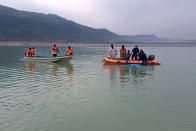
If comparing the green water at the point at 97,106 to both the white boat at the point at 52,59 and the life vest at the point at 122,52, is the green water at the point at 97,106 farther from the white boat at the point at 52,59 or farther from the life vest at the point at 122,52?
the white boat at the point at 52,59

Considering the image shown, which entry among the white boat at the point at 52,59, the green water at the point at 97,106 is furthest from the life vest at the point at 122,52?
the green water at the point at 97,106

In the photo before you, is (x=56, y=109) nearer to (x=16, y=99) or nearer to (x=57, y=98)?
(x=57, y=98)

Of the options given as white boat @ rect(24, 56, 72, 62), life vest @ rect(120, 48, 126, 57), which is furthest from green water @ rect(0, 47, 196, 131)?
white boat @ rect(24, 56, 72, 62)

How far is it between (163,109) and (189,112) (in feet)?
3.14

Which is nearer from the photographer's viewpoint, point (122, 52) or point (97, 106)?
point (97, 106)

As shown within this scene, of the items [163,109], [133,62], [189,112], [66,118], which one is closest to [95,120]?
[66,118]

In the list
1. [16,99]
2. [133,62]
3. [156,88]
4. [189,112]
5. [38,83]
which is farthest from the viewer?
[133,62]

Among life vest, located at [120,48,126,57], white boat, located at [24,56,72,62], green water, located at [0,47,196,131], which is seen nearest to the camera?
green water, located at [0,47,196,131]

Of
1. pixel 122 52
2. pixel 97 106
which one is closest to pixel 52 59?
pixel 122 52

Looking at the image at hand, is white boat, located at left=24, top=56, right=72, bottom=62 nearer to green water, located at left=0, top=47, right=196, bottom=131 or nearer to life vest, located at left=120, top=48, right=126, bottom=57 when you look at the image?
life vest, located at left=120, top=48, right=126, bottom=57

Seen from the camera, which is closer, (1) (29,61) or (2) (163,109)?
(2) (163,109)

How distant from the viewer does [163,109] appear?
866 cm

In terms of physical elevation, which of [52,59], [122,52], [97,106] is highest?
[122,52]

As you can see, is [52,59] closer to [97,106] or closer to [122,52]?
[122,52]
